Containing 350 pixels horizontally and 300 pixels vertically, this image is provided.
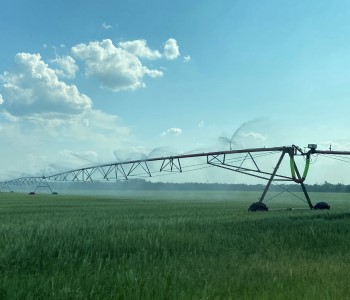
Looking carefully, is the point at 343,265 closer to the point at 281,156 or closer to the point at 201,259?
the point at 201,259

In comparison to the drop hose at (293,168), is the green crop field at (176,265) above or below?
below

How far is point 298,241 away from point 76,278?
8551 mm

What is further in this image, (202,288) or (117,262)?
(117,262)

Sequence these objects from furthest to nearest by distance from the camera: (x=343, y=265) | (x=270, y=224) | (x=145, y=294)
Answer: (x=270, y=224)
(x=343, y=265)
(x=145, y=294)

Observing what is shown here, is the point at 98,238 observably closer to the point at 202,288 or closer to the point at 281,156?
the point at 202,288

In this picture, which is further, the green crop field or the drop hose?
the drop hose

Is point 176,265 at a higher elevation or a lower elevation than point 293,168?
lower

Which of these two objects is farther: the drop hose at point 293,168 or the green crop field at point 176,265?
the drop hose at point 293,168

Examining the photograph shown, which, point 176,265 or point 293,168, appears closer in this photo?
point 176,265

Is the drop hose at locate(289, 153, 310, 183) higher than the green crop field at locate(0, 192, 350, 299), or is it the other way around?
the drop hose at locate(289, 153, 310, 183)

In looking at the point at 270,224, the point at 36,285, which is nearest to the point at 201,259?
the point at 36,285

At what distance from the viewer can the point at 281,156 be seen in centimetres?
3522

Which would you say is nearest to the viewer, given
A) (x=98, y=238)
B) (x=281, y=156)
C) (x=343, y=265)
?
(x=343, y=265)

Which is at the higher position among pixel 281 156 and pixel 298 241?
pixel 281 156
